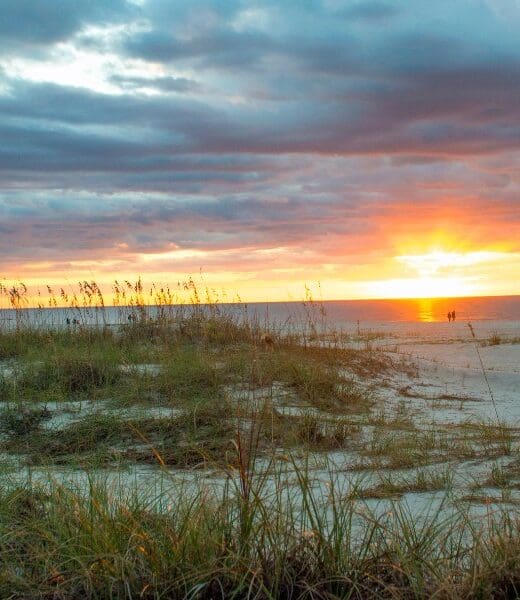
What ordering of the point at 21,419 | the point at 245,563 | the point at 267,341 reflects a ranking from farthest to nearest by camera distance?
the point at 267,341 < the point at 21,419 < the point at 245,563

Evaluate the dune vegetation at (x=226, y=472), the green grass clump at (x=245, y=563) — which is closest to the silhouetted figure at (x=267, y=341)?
the dune vegetation at (x=226, y=472)

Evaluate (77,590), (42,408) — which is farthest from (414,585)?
(42,408)

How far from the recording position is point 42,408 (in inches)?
295

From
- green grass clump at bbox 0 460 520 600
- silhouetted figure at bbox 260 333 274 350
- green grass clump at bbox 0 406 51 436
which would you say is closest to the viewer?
green grass clump at bbox 0 460 520 600

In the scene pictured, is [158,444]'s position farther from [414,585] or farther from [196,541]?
[414,585]

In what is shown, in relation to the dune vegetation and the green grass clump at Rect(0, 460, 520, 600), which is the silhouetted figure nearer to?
the dune vegetation

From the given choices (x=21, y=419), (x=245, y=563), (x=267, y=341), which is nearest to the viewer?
(x=245, y=563)

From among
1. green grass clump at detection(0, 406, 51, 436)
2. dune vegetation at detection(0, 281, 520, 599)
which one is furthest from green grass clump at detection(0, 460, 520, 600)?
green grass clump at detection(0, 406, 51, 436)

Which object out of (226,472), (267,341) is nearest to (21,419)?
(226,472)

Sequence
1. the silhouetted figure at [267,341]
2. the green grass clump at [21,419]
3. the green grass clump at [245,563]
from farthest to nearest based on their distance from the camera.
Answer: the silhouetted figure at [267,341], the green grass clump at [21,419], the green grass clump at [245,563]

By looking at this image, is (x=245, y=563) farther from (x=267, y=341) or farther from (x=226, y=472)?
(x=267, y=341)

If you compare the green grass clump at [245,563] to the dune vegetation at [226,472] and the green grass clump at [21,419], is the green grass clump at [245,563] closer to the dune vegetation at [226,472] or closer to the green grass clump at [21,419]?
the dune vegetation at [226,472]

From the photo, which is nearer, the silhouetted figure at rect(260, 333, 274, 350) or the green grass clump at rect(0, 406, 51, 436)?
the green grass clump at rect(0, 406, 51, 436)

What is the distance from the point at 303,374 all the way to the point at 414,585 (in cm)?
631
